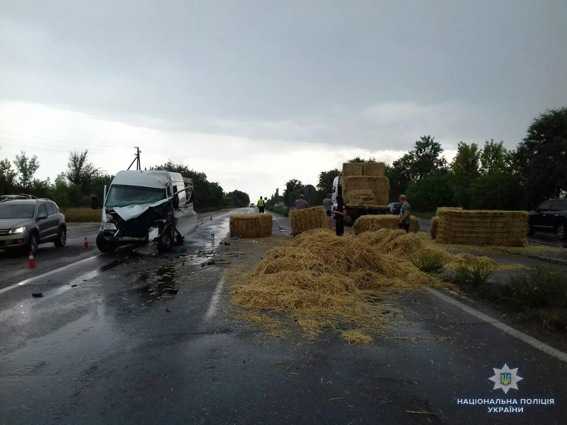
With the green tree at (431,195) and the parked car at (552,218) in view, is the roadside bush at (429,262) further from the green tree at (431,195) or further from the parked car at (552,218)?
the green tree at (431,195)

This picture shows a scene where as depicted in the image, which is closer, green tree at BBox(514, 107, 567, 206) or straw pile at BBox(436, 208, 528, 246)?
straw pile at BBox(436, 208, 528, 246)

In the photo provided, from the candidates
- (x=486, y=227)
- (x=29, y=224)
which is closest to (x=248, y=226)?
(x=29, y=224)

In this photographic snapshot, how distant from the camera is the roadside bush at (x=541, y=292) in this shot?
6316 millimetres

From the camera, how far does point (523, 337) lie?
5230mm

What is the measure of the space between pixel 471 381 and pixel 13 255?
557 inches

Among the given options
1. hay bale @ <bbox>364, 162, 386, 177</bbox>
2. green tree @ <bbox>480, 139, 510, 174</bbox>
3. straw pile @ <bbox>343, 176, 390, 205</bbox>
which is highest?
green tree @ <bbox>480, 139, 510, 174</bbox>

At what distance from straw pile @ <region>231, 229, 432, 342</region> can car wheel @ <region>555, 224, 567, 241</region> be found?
12660mm

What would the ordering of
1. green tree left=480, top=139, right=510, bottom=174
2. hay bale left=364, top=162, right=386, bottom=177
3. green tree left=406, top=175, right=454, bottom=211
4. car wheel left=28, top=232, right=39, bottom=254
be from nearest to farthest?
1. car wheel left=28, top=232, right=39, bottom=254
2. hay bale left=364, top=162, right=386, bottom=177
3. green tree left=406, top=175, right=454, bottom=211
4. green tree left=480, top=139, right=510, bottom=174

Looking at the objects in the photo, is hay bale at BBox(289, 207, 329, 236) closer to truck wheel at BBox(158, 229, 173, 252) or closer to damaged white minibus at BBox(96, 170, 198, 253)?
damaged white minibus at BBox(96, 170, 198, 253)

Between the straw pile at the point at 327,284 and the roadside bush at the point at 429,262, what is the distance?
0.38m

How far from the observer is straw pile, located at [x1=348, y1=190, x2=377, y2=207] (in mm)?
23686

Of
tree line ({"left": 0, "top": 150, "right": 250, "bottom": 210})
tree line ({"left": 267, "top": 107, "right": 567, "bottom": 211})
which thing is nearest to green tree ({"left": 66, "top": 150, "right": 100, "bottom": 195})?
tree line ({"left": 0, "top": 150, "right": 250, "bottom": 210})

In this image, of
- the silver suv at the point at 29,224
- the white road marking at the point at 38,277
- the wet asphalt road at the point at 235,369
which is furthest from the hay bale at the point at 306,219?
the wet asphalt road at the point at 235,369

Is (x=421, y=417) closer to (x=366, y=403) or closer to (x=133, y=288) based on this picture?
(x=366, y=403)
